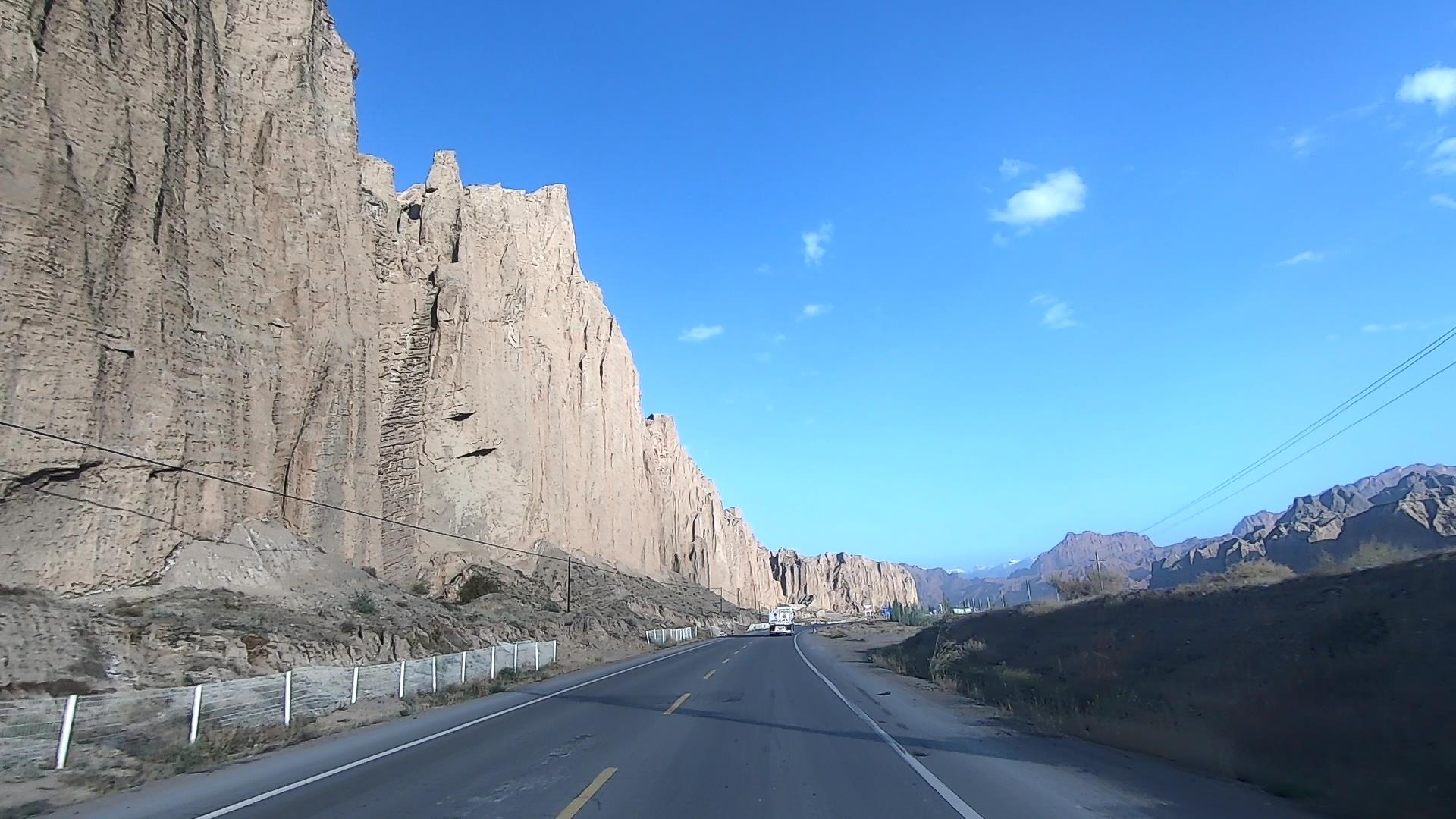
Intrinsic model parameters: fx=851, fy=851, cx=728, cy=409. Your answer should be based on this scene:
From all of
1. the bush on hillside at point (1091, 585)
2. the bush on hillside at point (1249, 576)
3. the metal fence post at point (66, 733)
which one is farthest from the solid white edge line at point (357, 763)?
the bush on hillside at point (1091, 585)

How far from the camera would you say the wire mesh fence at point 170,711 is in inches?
421

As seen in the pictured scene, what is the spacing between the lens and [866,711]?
16.1 meters

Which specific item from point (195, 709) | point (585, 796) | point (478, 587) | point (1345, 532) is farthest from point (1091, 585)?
point (585, 796)

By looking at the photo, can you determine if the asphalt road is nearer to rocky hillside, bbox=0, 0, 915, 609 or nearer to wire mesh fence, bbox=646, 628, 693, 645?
rocky hillside, bbox=0, 0, 915, 609

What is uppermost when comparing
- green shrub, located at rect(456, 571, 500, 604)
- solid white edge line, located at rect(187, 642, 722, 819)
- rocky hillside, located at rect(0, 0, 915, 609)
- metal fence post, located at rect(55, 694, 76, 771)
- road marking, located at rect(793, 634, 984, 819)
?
rocky hillside, located at rect(0, 0, 915, 609)

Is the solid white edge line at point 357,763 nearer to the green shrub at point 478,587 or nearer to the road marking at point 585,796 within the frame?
the road marking at point 585,796

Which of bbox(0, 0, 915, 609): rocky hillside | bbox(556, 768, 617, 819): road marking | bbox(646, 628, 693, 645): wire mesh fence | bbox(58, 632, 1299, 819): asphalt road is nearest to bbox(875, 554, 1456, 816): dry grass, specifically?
bbox(58, 632, 1299, 819): asphalt road

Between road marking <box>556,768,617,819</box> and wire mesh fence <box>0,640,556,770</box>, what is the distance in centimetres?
680

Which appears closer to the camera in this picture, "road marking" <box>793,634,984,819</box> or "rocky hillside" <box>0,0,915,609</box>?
"road marking" <box>793,634,984,819</box>

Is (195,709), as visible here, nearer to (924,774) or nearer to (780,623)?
(924,774)

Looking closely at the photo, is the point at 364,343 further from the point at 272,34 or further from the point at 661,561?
the point at 661,561

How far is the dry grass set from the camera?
9.14 metres

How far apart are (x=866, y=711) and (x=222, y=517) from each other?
73.6ft

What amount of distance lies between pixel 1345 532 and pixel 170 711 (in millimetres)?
65245
